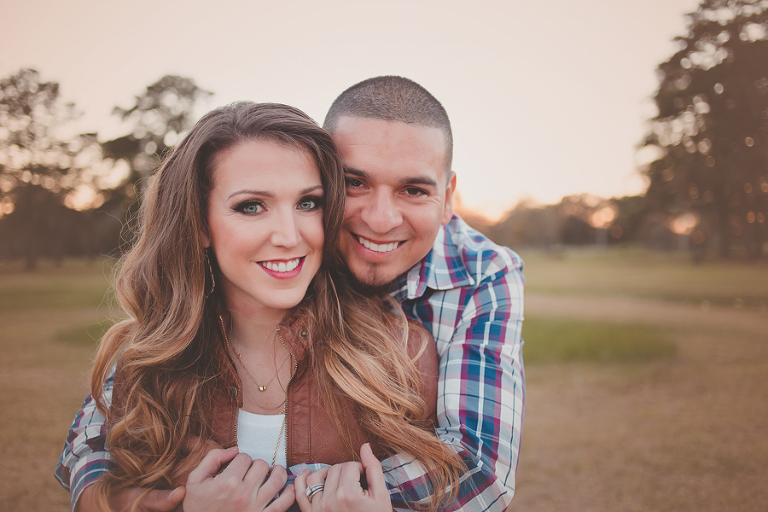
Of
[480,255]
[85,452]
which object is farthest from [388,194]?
[85,452]

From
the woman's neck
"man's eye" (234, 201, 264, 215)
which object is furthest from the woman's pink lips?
the woman's neck

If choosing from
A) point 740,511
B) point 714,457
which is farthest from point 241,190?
point 714,457

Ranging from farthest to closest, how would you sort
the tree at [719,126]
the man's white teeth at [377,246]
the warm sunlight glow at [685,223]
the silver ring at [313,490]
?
the warm sunlight glow at [685,223] < the tree at [719,126] < the man's white teeth at [377,246] < the silver ring at [313,490]

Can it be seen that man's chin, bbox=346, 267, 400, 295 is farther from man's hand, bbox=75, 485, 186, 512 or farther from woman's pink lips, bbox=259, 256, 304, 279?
man's hand, bbox=75, 485, 186, 512

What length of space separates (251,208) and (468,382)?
1.18m

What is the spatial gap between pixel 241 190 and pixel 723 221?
823 cm

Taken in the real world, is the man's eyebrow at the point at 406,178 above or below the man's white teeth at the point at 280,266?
above

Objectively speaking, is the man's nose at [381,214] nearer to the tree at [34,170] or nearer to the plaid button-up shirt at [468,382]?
the plaid button-up shirt at [468,382]

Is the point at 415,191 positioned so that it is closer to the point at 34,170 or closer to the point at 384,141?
the point at 384,141

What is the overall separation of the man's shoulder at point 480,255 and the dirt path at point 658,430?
7.21 ft

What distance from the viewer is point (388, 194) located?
6.83 ft

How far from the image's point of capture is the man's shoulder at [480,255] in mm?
2229

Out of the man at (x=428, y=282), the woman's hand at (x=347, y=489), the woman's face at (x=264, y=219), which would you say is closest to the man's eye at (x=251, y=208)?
the woman's face at (x=264, y=219)

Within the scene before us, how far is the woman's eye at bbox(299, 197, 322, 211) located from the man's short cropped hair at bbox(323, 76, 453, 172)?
1.61 feet
